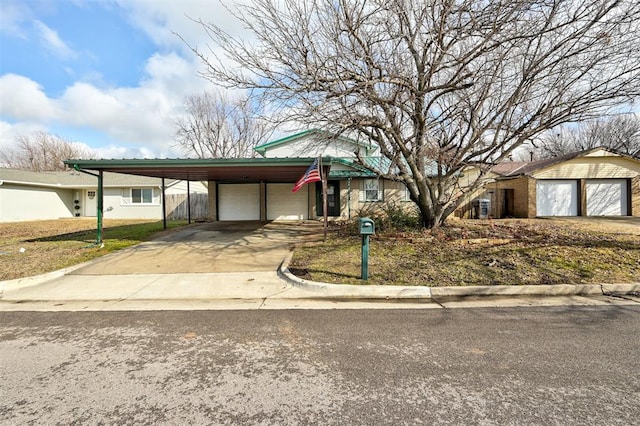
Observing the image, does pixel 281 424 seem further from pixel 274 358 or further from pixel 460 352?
pixel 460 352

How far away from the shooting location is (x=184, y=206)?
2222cm

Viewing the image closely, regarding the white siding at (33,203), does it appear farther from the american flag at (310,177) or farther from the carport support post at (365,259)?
the carport support post at (365,259)

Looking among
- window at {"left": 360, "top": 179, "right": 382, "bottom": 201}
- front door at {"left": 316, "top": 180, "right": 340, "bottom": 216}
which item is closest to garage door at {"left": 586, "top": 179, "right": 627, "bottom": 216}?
window at {"left": 360, "top": 179, "right": 382, "bottom": 201}

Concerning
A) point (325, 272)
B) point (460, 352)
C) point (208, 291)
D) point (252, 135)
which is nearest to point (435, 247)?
point (325, 272)

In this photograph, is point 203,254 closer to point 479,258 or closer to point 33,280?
point 33,280

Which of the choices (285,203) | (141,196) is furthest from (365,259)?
(141,196)

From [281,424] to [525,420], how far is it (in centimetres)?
181

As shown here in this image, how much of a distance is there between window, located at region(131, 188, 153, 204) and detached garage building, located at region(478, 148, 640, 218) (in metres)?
22.4

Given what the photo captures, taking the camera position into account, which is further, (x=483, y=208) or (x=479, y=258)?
(x=483, y=208)

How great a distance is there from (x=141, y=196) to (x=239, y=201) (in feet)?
32.1

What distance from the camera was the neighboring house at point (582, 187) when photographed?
55.4 feet

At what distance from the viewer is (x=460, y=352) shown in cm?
339

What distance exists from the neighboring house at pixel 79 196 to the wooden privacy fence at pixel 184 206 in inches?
4.0

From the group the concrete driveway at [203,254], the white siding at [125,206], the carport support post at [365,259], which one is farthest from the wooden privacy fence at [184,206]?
the carport support post at [365,259]
